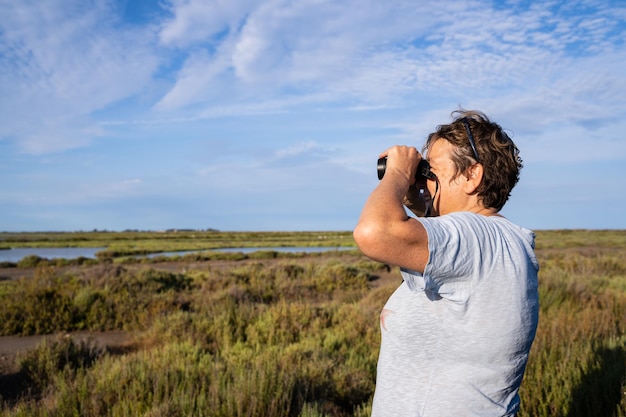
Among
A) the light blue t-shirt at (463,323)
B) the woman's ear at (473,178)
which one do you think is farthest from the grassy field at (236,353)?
the woman's ear at (473,178)

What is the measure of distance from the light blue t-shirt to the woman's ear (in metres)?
0.13

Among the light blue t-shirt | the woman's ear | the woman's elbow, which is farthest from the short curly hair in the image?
the woman's elbow

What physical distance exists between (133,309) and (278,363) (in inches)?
237

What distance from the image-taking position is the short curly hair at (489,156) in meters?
1.56

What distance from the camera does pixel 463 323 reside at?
4.64 ft

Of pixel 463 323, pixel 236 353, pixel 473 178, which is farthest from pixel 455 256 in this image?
pixel 236 353

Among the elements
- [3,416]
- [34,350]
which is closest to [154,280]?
[34,350]

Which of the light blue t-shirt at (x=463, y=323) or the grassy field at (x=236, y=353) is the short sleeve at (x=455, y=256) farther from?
the grassy field at (x=236, y=353)

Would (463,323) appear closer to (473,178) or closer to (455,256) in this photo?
(455,256)

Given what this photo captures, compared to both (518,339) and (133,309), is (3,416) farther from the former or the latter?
(133,309)

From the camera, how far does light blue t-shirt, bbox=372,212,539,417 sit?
1348mm

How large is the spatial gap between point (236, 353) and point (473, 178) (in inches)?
232

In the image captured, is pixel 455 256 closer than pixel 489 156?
Yes

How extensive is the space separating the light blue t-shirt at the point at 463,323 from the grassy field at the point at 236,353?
7.35 ft
